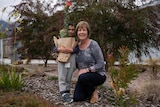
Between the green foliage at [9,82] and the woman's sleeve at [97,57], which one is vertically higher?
the woman's sleeve at [97,57]

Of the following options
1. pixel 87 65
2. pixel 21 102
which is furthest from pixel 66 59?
pixel 21 102

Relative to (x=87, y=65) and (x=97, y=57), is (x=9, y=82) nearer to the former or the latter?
(x=87, y=65)

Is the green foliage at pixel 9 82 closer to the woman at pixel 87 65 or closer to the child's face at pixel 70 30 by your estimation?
the woman at pixel 87 65

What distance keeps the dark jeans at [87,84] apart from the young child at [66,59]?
0.20m

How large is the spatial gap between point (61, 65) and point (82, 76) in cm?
49

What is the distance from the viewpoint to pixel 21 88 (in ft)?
22.6

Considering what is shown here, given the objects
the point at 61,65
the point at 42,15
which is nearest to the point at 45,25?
the point at 42,15

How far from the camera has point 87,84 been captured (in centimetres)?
558

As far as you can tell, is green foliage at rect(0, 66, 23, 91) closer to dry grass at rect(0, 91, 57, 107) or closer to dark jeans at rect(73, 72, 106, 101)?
dry grass at rect(0, 91, 57, 107)

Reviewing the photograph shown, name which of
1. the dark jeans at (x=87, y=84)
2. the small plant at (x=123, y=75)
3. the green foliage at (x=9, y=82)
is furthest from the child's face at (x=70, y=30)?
the green foliage at (x=9, y=82)

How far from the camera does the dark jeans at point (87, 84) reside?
5516 mm

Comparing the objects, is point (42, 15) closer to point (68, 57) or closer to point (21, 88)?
point (21, 88)

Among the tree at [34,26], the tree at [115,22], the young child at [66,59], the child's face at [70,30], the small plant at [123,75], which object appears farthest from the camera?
the tree at [34,26]

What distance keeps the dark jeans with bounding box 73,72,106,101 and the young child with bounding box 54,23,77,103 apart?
0.64 feet
